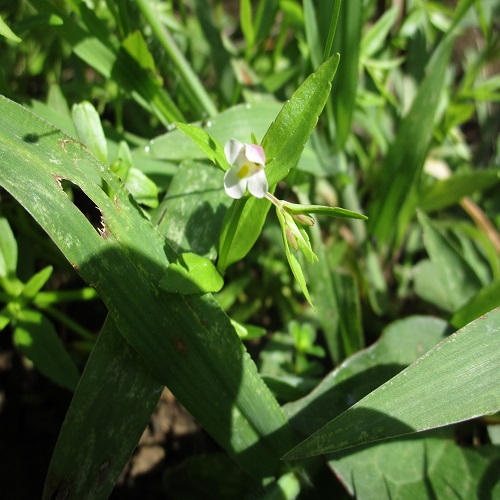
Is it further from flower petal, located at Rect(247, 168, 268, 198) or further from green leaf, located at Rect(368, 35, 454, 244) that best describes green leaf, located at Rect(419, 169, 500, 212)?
flower petal, located at Rect(247, 168, 268, 198)

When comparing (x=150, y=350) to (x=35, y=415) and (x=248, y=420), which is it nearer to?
(x=248, y=420)

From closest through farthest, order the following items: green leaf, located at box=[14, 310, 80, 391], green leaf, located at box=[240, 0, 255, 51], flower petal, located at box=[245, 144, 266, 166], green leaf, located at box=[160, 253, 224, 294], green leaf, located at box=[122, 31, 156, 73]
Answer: flower petal, located at box=[245, 144, 266, 166] < green leaf, located at box=[160, 253, 224, 294] < green leaf, located at box=[14, 310, 80, 391] < green leaf, located at box=[122, 31, 156, 73] < green leaf, located at box=[240, 0, 255, 51]

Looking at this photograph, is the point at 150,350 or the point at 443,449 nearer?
the point at 150,350

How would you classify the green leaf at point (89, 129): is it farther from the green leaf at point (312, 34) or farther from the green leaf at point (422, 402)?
the green leaf at point (422, 402)

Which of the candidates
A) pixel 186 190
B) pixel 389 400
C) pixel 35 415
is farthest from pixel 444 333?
pixel 35 415

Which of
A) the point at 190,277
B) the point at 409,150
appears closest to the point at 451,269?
the point at 409,150

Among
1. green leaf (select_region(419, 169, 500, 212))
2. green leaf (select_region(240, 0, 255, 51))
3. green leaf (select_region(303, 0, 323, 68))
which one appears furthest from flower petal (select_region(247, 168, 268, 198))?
green leaf (select_region(419, 169, 500, 212))
